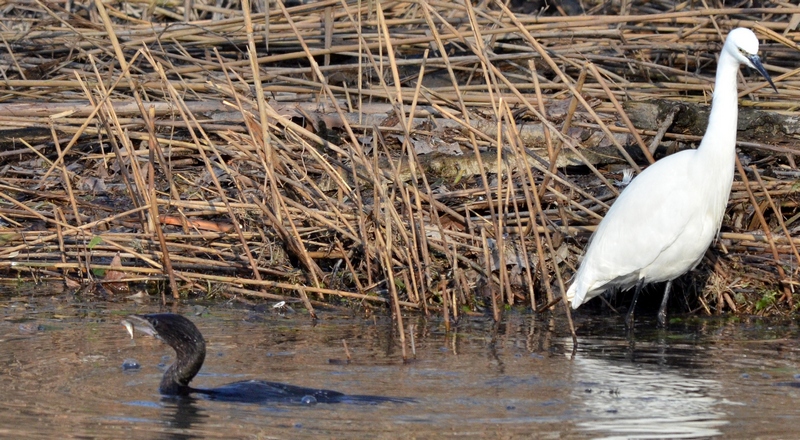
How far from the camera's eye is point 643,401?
15.4 feet

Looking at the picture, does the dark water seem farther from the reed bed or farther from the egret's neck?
the egret's neck

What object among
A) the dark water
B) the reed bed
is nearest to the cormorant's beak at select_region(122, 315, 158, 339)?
the dark water

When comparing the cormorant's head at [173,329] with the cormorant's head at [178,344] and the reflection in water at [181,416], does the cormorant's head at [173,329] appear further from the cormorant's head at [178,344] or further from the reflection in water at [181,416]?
the reflection in water at [181,416]

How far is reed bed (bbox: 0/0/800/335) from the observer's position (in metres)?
6.72

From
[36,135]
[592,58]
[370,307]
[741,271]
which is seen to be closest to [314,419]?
[370,307]

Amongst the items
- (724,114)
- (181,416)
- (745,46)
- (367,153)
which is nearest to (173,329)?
(181,416)

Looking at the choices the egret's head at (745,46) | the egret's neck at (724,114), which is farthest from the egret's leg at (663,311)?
the egret's head at (745,46)

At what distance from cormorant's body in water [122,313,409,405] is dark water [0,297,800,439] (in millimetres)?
78

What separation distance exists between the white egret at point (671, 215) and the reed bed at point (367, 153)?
1.10ft

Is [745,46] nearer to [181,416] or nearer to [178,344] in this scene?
[178,344]

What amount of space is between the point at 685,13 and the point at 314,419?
5.89 meters

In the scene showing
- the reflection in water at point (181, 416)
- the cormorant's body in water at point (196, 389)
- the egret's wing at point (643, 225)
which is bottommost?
the reflection in water at point (181, 416)

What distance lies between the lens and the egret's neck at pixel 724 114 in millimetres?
6496

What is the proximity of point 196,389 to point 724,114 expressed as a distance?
3.63 metres
